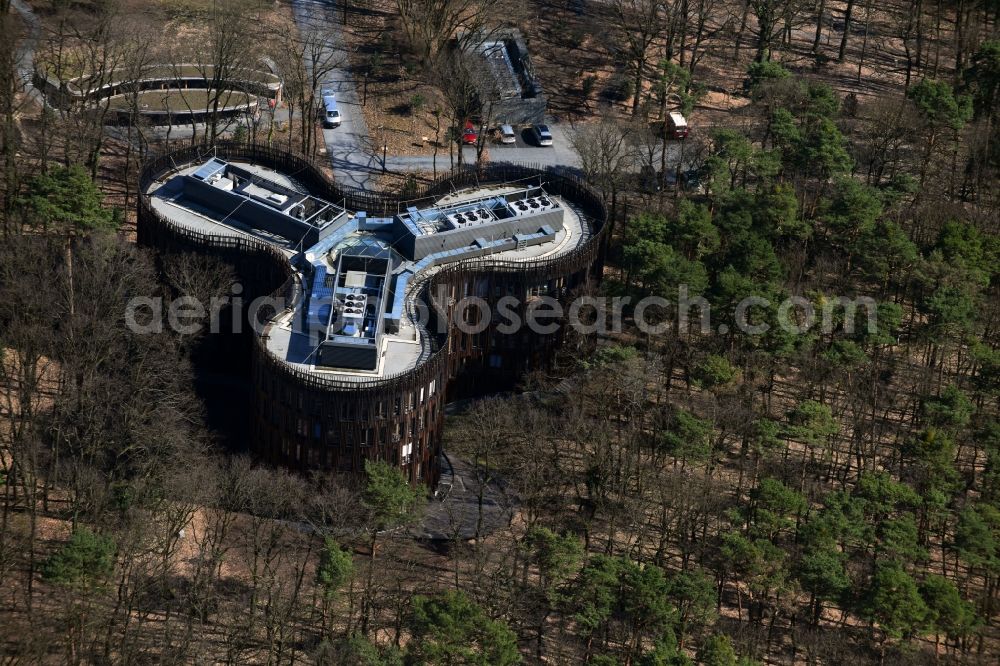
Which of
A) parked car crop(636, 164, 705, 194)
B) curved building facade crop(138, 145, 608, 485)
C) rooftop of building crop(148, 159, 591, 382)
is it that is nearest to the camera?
curved building facade crop(138, 145, 608, 485)

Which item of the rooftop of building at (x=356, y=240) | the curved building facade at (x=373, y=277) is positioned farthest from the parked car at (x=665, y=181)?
the rooftop of building at (x=356, y=240)

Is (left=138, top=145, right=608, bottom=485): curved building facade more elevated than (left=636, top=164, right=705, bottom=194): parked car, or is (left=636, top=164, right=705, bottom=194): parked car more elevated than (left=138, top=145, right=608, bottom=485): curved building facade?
(left=636, top=164, right=705, bottom=194): parked car

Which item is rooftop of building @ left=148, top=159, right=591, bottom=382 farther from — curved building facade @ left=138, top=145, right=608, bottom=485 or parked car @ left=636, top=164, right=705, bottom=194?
parked car @ left=636, top=164, right=705, bottom=194

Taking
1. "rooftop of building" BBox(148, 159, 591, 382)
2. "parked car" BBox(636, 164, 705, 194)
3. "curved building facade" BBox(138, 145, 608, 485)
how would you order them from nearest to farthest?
"curved building facade" BBox(138, 145, 608, 485) < "rooftop of building" BBox(148, 159, 591, 382) < "parked car" BBox(636, 164, 705, 194)

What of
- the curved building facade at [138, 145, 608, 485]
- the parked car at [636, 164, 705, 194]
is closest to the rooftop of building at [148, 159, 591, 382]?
the curved building facade at [138, 145, 608, 485]

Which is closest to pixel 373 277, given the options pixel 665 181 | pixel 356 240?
pixel 356 240

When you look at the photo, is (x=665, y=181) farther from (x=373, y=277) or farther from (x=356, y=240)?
(x=373, y=277)

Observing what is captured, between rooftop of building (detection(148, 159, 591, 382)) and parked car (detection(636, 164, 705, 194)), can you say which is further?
parked car (detection(636, 164, 705, 194))

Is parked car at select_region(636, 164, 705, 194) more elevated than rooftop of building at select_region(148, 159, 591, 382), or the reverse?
parked car at select_region(636, 164, 705, 194)

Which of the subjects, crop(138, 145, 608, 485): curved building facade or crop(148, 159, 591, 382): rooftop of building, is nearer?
crop(138, 145, 608, 485): curved building facade

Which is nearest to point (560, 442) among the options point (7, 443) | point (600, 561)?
point (600, 561)
